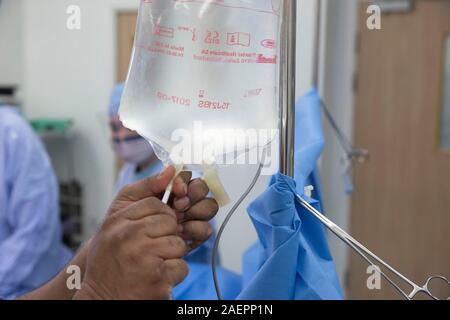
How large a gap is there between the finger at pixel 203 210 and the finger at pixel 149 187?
0.06 meters

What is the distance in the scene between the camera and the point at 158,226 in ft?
1.39

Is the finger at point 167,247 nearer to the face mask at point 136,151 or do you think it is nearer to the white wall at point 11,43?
the face mask at point 136,151

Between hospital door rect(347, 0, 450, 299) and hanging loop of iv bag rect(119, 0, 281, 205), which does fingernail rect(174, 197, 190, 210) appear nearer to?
hanging loop of iv bag rect(119, 0, 281, 205)

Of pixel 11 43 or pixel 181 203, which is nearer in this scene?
pixel 181 203

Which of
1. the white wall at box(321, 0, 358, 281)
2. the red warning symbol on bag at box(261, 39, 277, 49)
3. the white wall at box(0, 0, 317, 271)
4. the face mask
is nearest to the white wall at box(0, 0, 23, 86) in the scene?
the white wall at box(0, 0, 317, 271)

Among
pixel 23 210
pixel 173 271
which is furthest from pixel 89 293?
pixel 23 210

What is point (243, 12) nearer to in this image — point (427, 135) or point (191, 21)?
point (191, 21)

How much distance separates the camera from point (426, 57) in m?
1.72

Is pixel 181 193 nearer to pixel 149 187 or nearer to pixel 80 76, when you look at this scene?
pixel 149 187

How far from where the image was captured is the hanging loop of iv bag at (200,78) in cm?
44

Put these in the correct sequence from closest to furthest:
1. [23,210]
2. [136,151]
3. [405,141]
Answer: [23,210], [136,151], [405,141]

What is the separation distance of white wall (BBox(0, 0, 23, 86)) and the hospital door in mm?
1857

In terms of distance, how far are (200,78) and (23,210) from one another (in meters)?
1.09
